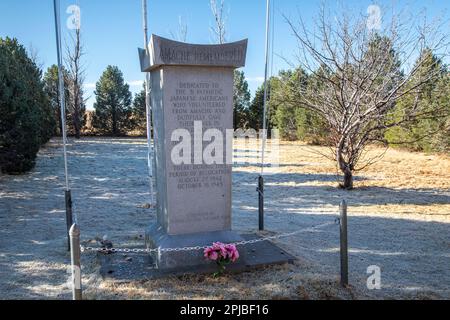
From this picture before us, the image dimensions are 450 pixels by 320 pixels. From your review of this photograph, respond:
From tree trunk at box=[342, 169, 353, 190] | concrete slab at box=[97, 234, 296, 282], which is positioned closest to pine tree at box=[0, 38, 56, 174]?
concrete slab at box=[97, 234, 296, 282]

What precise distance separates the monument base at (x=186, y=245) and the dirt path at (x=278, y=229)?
0.81ft

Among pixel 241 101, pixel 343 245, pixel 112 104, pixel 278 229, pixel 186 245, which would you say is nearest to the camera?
pixel 343 245

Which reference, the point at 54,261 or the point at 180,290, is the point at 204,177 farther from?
the point at 54,261

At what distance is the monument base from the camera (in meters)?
4.37

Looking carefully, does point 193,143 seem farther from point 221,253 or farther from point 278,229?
point 278,229

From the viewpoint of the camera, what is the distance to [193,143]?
456 cm

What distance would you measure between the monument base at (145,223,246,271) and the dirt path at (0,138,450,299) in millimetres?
248

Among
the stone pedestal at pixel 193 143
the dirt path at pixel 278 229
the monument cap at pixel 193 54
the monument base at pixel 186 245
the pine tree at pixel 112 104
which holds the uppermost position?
the pine tree at pixel 112 104

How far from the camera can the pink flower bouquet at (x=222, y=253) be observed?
4125 mm

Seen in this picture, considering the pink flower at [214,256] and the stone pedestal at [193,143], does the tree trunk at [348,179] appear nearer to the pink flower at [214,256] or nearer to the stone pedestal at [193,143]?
the stone pedestal at [193,143]

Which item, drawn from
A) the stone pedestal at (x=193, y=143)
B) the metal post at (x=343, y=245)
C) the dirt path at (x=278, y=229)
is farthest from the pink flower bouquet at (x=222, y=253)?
the metal post at (x=343, y=245)

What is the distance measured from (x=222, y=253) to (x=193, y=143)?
4.36 feet

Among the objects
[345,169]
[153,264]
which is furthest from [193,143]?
[345,169]
